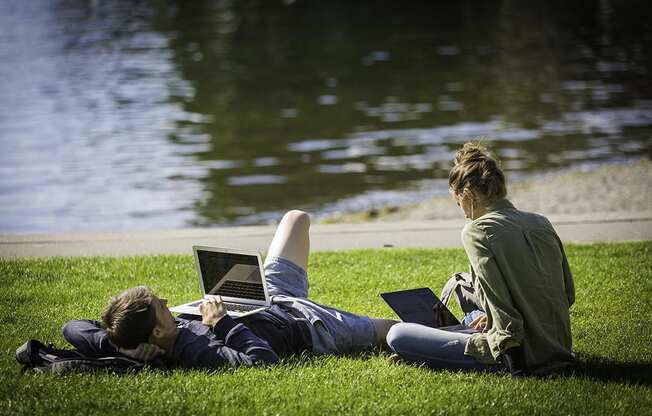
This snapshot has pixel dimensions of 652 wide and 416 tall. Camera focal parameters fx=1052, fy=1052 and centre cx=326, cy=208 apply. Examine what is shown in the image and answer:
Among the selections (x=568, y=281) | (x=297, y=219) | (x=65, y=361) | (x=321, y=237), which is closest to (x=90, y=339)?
(x=65, y=361)

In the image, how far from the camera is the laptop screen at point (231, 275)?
A: 19.4 feet

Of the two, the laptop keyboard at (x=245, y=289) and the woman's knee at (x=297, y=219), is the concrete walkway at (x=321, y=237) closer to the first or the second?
the woman's knee at (x=297, y=219)

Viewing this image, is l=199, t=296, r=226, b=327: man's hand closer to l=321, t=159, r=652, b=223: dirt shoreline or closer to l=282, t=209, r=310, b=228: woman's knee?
l=282, t=209, r=310, b=228: woman's knee

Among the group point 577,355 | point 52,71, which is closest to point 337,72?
point 52,71

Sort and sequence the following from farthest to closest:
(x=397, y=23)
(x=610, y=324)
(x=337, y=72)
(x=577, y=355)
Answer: (x=397, y=23)
(x=337, y=72)
(x=610, y=324)
(x=577, y=355)

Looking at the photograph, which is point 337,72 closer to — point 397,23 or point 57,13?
point 397,23

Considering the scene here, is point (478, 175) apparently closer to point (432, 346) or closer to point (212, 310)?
point (432, 346)

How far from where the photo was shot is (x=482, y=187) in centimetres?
548

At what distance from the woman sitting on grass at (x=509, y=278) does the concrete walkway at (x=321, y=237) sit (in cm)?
367

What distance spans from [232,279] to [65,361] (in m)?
1.02

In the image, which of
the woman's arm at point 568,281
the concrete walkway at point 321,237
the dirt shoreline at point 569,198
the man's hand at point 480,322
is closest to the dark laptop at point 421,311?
the man's hand at point 480,322

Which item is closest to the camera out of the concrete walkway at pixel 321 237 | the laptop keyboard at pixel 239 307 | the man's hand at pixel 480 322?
the man's hand at pixel 480 322

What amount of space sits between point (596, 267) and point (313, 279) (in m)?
2.23

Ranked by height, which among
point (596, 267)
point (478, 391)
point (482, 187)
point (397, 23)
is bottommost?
point (397, 23)
